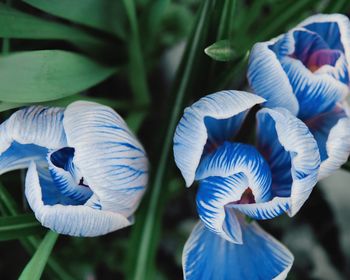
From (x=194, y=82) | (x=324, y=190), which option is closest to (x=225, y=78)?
(x=194, y=82)

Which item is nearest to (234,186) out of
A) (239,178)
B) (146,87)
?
(239,178)

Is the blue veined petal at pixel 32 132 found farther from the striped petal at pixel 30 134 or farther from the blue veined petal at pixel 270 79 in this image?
the blue veined petal at pixel 270 79

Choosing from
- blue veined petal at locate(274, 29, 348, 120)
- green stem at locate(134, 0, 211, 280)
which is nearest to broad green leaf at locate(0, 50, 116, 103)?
green stem at locate(134, 0, 211, 280)

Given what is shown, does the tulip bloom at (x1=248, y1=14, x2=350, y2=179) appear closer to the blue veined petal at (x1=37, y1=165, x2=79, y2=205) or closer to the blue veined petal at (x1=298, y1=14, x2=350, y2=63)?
the blue veined petal at (x1=298, y1=14, x2=350, y2=63)

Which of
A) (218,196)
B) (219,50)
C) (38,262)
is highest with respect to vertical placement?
(219,50)

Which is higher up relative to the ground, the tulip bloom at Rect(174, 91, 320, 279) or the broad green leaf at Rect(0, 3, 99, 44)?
the broad green leaf at Rect(0, 3, 99, 44)

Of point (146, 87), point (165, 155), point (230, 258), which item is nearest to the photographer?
point (230, 258)

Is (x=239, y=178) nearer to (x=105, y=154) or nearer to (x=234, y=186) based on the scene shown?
(x=234, y=186)

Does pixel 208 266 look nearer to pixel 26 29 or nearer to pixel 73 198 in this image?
pixel 73 198
